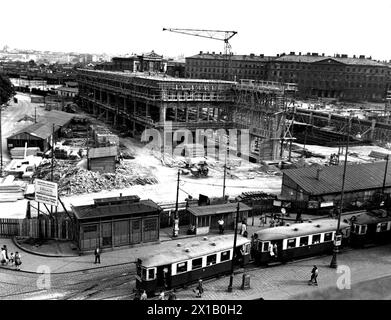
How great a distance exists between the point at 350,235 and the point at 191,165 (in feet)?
81.2

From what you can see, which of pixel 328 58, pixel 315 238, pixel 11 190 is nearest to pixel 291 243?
pixel 315 238

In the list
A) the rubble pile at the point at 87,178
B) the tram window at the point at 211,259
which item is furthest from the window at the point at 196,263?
the rubble pile at the point at 87,178

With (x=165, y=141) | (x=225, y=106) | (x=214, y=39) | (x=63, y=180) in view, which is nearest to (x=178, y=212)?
(x=63, y=180)

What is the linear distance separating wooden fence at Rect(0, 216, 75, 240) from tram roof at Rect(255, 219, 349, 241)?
1197 centimetres

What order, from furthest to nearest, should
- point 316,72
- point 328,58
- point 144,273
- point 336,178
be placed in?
point 316,72 → point 328,58 → point 336,178 → point 144,273

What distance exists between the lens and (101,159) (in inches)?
1699

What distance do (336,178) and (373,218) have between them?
Answer: 9.37 metres

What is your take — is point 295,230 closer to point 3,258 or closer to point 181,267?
point 181,267

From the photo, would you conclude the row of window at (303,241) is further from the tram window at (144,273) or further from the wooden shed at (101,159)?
the wooden shed at (101,159)

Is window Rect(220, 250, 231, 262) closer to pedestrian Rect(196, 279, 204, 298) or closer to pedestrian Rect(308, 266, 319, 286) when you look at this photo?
pedestrian Rect(196, 279, 204, 298)

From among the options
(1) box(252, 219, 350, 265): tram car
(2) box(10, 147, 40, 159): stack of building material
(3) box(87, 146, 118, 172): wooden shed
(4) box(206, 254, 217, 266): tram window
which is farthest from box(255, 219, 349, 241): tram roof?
(2) box(10, 147, 40, 159): stack of building material

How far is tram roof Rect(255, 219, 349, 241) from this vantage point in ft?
83.0
